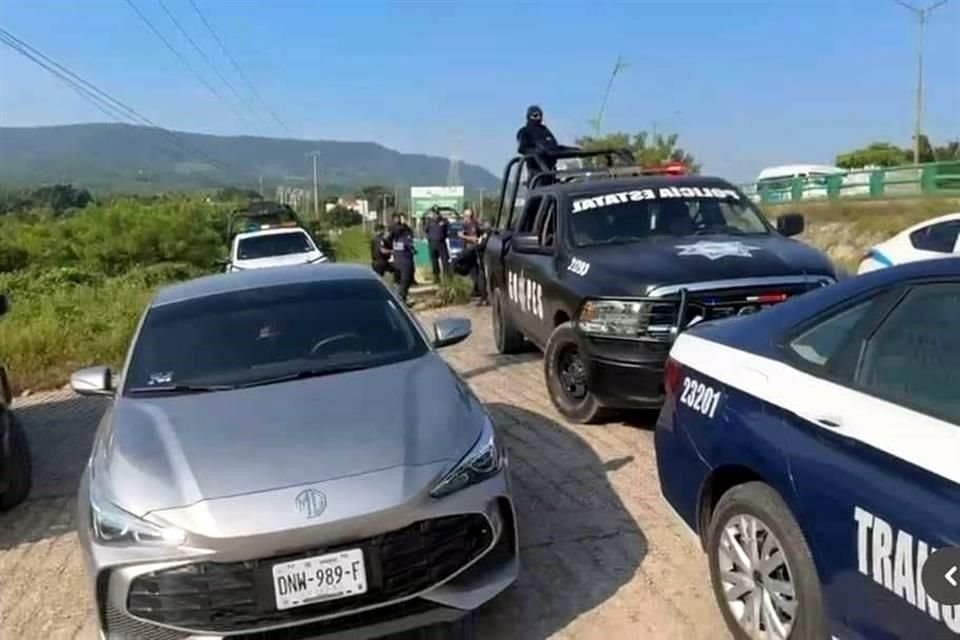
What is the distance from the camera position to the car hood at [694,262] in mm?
5813

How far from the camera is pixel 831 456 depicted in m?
2.75

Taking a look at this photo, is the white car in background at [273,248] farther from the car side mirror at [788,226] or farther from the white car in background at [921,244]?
the car side mirror at [788,226]

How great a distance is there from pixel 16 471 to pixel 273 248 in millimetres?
13296

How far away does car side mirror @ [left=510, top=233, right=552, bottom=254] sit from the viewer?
293 inches

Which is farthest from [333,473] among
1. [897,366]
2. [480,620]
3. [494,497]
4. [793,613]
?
[897,366]

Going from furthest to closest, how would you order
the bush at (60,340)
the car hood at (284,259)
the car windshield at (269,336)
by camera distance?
the car hood at (284,259) → the bush at (60,340) → the car windshield at (269,336)

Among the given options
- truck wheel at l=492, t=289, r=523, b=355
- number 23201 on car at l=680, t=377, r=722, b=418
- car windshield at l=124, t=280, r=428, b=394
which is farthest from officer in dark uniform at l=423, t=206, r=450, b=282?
number 23201 on car at l=680, t=377, r=722, b=418

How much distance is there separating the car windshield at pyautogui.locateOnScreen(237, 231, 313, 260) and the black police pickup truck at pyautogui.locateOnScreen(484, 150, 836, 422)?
10456mm

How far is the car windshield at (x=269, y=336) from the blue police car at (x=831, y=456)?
5.48 feet

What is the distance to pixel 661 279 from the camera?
19.1ft

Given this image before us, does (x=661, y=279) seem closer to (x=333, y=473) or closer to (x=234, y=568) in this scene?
(x=333, y=473)

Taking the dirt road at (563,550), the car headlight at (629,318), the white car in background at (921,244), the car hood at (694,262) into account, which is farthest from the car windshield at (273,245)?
the car headlight at (629,318)

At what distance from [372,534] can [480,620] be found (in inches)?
33.7

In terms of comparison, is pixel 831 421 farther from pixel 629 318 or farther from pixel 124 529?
pixel 629 318
